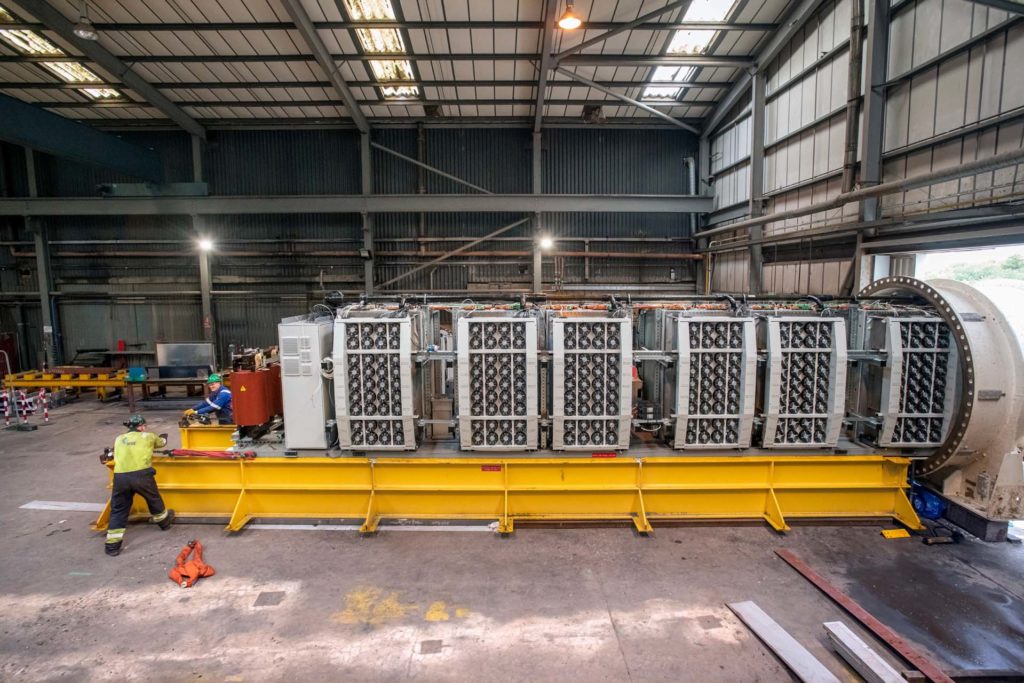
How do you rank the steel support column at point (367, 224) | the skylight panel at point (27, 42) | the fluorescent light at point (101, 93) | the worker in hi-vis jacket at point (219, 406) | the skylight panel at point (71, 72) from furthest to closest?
the steel support column at point (367, 224)
the fluorescent light at point (101, 93)
the skylight panel at point (71, 72)
the skylight panel at point (27, 42)
the worker in hi-vis jacket at point (219, 406)

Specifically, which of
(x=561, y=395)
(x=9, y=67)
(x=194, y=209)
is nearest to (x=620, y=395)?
(x=561, y=395)

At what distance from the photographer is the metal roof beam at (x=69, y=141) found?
1030 centimetres

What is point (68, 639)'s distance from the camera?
417cm

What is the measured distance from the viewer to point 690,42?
11711 mm

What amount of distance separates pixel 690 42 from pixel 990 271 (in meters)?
9.99

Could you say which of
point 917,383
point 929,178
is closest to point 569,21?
point 929,178

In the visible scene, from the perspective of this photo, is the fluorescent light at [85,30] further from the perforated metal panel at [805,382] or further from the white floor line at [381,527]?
the perforated metal panel at [805,382]

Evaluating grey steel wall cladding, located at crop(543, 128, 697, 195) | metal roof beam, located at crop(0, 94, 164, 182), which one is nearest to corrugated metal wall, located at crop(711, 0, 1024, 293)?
grey steel wall cladding, located at crop(543, 128, 697, 195)

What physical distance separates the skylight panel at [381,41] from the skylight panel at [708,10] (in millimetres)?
6752

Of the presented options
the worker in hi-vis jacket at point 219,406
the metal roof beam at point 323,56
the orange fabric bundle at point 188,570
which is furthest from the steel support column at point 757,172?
the orange fabric bundle at point 188,570

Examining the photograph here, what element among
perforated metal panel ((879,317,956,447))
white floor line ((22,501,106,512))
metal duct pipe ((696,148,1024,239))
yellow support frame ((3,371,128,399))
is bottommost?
white floor line ((22,501,106,512))

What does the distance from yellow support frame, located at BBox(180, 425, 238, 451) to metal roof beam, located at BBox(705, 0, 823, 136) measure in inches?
549

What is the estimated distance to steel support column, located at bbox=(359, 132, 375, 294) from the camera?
49.2 feet

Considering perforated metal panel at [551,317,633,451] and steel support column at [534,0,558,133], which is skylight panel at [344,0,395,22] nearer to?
steel support column at [534,0,558,133]
